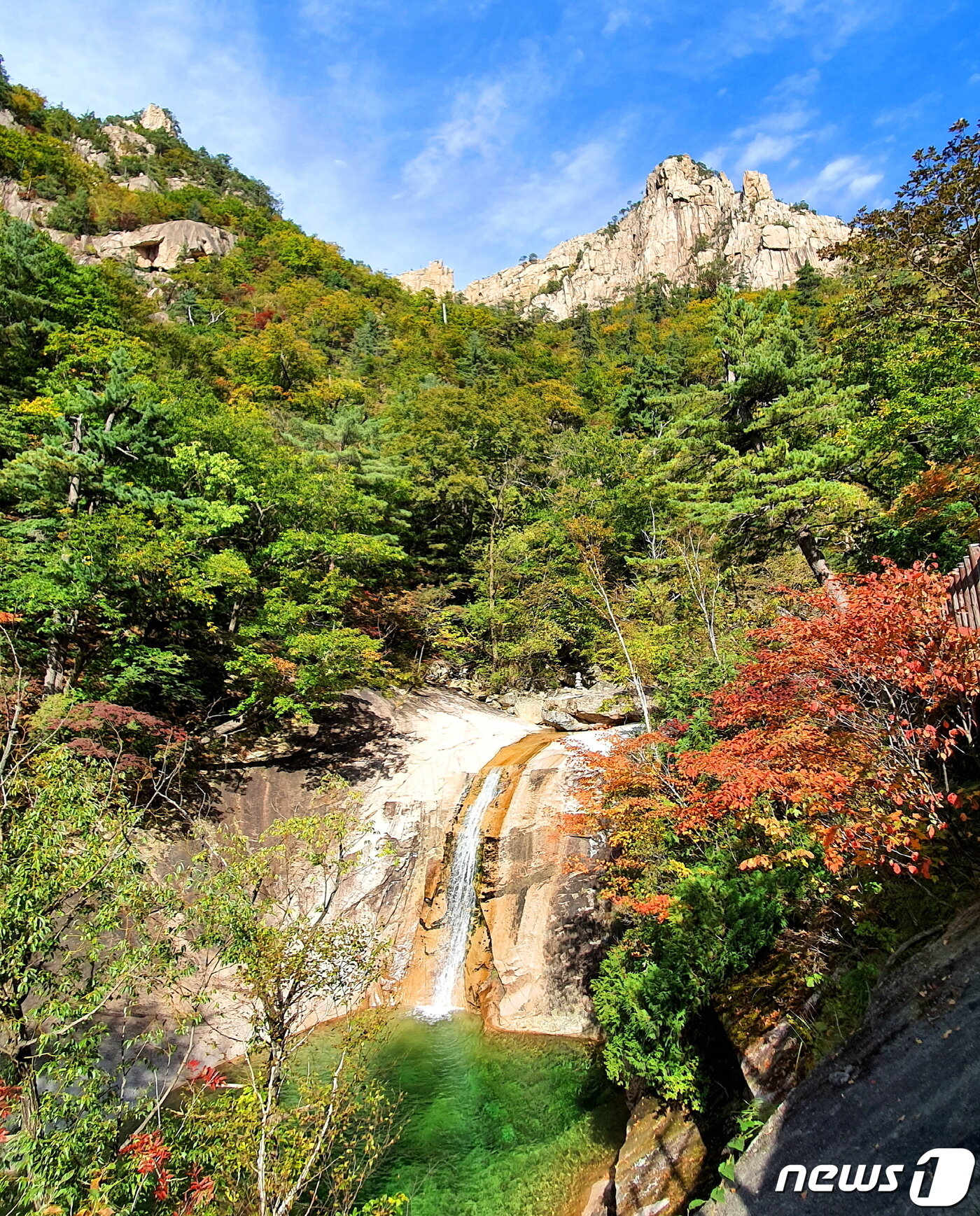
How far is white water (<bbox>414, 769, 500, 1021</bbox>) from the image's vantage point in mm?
11422

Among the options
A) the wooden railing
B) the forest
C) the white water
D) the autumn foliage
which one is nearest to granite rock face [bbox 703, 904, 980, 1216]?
the forest

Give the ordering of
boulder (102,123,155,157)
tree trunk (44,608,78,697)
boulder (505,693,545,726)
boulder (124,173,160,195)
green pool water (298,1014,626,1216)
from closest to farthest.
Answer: green pool water (298,1014,626,1216) → tree trunk (44,608,78,697) → boulder (505,693,545,726) → boulder (124,173,160,195) → boulder (102,123,155,157)

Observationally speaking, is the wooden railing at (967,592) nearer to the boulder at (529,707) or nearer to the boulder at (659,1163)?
the boulder at (659,1163)

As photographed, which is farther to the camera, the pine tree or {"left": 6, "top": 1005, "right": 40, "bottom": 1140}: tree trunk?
the pine tree

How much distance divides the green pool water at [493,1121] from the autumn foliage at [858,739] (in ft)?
10.3

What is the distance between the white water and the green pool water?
2.91ft

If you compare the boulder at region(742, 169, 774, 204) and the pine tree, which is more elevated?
the boulder at region(742, 169, 774, 204)

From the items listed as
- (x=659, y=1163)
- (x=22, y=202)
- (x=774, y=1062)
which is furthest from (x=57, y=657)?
(x=22, y=202)

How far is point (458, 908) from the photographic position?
41.4ft

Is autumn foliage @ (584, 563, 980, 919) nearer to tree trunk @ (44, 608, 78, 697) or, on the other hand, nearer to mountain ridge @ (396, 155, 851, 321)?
tree trunk @ (44, 608, 78, 697)

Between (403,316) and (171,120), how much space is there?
2652 inches

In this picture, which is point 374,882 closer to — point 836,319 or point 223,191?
point 836,319

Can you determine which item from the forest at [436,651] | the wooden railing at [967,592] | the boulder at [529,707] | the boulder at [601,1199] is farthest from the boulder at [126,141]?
the boulder at [601,1199]

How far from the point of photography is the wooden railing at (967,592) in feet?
17.1
